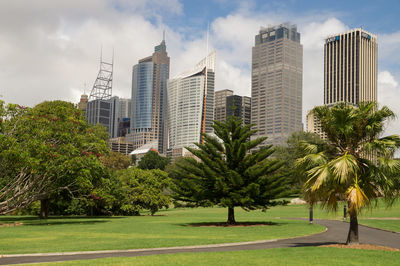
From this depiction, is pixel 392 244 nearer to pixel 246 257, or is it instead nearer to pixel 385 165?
pixel 385 165

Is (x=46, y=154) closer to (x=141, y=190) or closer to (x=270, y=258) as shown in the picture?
(x=141, y=190)

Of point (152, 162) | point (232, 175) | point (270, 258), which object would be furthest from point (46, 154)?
point (152, 162)

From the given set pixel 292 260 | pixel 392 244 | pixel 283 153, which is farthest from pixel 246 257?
pixel 283 153

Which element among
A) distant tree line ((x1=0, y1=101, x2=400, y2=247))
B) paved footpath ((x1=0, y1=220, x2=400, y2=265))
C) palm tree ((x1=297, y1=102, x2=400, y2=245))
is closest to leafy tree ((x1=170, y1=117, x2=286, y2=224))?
distant tree line ((x1=0, y1=101, x2=400, y2=247))

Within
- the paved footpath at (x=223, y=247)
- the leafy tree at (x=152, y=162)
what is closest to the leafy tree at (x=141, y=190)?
the paved footpath at (x=223, y=247)

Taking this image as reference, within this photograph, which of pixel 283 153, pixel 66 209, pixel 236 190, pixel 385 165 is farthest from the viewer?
pixel 283 153

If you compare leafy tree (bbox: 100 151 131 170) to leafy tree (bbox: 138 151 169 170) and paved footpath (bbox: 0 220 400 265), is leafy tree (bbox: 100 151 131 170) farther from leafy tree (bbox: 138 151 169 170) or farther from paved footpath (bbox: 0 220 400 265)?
paved footpath (bbox: 0 220 400 265)

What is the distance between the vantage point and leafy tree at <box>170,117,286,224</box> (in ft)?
90.1

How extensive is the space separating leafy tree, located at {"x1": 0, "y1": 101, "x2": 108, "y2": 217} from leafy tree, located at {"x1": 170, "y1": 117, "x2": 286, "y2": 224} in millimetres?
7326

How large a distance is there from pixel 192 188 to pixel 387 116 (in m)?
15.5

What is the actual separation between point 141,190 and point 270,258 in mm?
31897

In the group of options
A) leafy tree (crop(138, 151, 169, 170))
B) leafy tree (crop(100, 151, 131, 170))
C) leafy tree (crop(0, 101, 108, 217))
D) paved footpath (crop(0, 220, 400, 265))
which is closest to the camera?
paved footpath (crop(0, 220, 400, 265))

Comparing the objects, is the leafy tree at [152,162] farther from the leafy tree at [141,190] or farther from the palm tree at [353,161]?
the palm tree at [353,161]

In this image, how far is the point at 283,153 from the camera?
3002 inches
